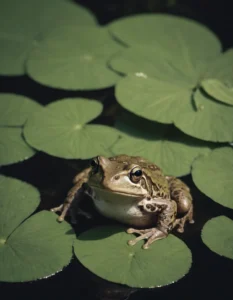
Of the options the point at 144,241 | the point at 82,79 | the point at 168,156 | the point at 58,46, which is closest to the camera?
the point at 144,241

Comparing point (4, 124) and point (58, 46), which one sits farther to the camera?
point (58, 46)

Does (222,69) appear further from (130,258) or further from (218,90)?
(130,258)

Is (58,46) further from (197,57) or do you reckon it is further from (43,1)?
(197,57)

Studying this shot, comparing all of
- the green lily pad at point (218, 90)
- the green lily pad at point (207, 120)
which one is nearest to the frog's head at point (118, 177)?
the green lily pad at point (207, 120)

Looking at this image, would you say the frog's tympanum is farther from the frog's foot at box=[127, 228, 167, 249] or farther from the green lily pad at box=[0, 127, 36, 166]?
the green lily pad at box=[0, 127, 36, 166]

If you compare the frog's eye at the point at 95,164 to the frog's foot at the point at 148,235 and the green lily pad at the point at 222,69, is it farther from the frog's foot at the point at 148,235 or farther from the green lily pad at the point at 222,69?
the green lily pad at the point at 222,69

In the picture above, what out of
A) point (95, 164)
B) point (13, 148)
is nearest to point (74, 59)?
point (13, 148)

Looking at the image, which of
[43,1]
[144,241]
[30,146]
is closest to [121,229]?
[144,241]
